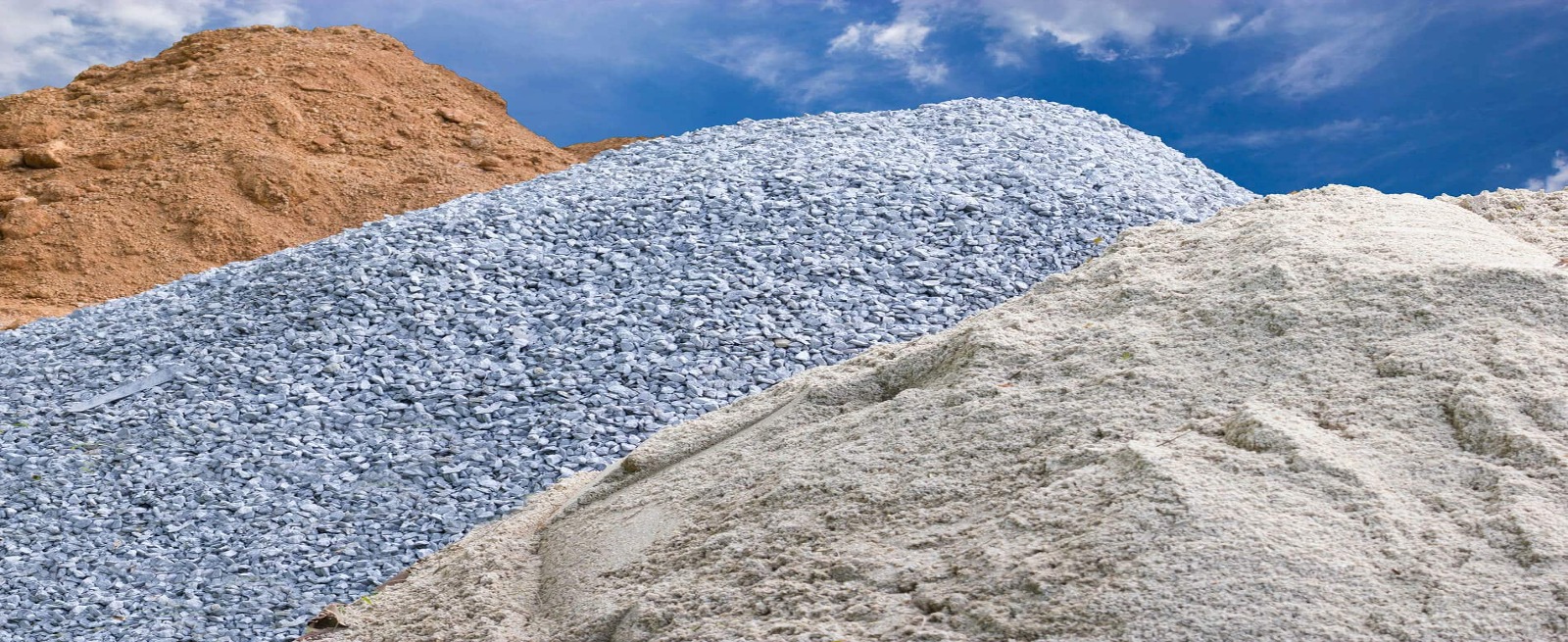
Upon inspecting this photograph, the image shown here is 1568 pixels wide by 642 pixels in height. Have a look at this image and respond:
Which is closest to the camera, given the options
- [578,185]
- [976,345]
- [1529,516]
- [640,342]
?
[1529,516]

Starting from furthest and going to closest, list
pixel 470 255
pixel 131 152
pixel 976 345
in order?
pixel 131 152 → pixel 470 255 → pixel 976 345

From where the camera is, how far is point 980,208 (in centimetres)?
705

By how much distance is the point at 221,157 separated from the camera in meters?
11.1

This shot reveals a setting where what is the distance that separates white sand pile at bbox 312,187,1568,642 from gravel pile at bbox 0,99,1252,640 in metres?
0.55

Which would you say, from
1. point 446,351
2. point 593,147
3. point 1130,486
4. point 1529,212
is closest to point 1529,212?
point 1529,212

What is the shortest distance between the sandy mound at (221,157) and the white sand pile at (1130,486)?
23.3ft

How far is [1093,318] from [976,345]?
0.55 m

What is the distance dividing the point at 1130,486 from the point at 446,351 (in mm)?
3911

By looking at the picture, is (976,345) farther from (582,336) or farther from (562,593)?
(582,336)

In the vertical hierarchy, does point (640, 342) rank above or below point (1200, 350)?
Answer: above

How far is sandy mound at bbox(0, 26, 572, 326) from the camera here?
10148 millimetres

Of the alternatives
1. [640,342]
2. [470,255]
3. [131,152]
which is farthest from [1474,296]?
[131,152]

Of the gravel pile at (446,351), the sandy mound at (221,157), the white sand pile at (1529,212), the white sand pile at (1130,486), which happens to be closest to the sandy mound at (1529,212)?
the white sand pile at (1529,212)

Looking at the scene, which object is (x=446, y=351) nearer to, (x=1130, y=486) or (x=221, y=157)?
(x=1130, y=486)
